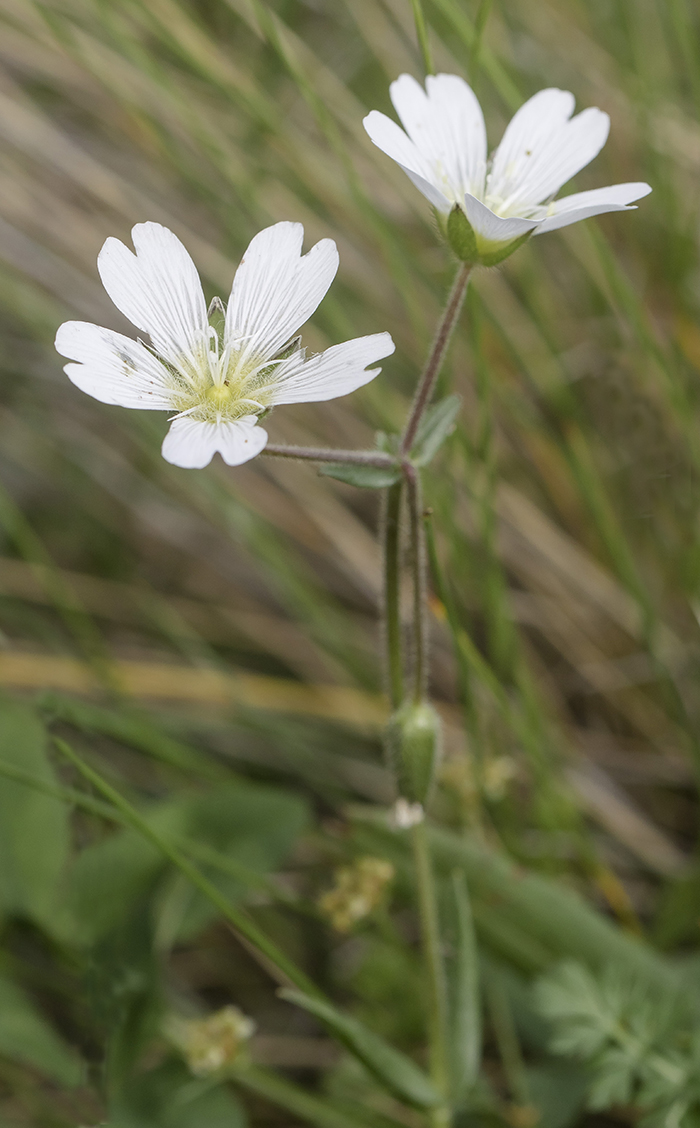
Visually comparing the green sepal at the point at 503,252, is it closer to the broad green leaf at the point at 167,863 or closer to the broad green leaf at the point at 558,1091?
the broad green leaf at the point at 167,863

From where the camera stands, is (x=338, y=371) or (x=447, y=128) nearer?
(x=338, y=371)

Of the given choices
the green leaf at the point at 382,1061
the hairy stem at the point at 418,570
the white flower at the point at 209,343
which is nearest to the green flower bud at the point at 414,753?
the hairy stem at the point at 418,570

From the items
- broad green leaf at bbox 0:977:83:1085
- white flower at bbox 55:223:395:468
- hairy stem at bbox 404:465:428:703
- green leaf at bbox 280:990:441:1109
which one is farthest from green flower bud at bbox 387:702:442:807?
broad green leaf at bbox 0:977:83:1085

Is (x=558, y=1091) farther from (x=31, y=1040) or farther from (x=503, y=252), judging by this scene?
(x=503, y=252)

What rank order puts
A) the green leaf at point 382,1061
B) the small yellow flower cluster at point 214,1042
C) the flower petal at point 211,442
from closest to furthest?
1. the flower petal at point 211,442
2. the green leaf at point 382,1061
3. the small yellow flower cluster at point 214,1042

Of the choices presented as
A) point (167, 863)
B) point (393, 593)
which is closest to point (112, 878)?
point (167, 863)

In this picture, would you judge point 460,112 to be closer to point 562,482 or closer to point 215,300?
point 215,300
